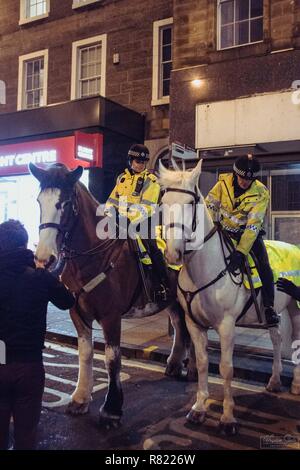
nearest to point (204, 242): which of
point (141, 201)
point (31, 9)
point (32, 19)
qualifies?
point (141, 201)

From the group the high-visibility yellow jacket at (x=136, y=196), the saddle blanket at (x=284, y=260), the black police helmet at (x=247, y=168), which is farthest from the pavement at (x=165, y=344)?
the black police helmet at (x=247, y=168)

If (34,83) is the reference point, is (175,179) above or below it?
below

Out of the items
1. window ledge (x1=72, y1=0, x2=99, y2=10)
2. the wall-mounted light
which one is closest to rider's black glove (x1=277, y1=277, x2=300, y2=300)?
the wall-mounted light

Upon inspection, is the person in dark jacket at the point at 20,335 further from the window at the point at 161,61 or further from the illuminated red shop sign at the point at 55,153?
the window at the point at 161,61

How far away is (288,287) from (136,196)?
213 cm

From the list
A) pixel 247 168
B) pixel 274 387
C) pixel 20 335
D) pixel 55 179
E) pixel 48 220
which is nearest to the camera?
pixel 20 335

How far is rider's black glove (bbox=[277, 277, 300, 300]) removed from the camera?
4930 mm

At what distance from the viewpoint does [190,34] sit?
10.8 meters

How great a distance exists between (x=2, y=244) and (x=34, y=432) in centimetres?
141

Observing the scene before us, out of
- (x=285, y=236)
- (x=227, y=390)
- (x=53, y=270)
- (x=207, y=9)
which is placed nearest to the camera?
(x=53, y=270)

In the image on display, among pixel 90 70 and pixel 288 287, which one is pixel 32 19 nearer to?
pixel 90 70

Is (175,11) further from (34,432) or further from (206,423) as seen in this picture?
(34,432)

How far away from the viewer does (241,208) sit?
4996 mm
